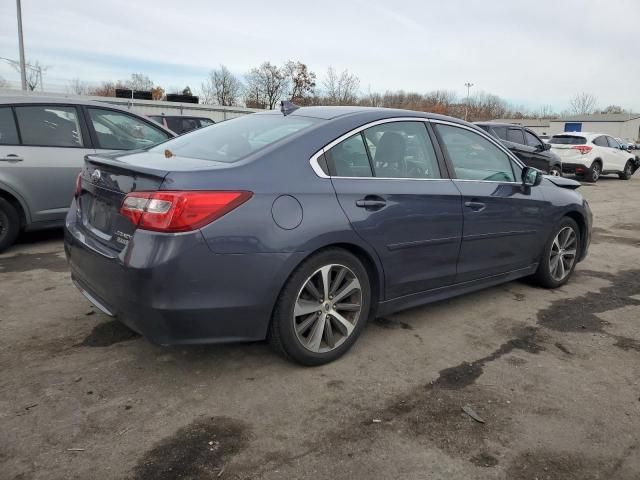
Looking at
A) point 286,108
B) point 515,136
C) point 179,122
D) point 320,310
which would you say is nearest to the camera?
point 320,310

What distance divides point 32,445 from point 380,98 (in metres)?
62.5

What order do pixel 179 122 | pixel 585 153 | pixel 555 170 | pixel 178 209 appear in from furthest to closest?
pixel 585 153 → pixel 555 170 → pixel 179 122 → pixel 178 209

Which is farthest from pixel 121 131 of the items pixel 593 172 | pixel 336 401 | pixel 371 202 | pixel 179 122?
pixel 593 172

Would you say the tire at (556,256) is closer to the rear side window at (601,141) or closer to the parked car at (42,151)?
the parked car at (42,151)

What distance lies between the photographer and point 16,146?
5551 millimetres

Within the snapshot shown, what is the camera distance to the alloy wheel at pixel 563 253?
4.99 m

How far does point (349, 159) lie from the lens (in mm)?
3324

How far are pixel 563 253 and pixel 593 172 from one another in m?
14.5

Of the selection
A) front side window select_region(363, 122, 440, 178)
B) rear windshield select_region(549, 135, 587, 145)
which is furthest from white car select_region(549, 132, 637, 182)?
front side window select_region(363, 122, 440, 178)

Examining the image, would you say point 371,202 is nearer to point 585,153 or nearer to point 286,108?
point 286,108

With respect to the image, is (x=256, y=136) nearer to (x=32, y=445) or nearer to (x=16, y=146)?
(x=32, y=445)

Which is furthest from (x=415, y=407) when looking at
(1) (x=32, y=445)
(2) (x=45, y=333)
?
(2) (x=45, y=333)

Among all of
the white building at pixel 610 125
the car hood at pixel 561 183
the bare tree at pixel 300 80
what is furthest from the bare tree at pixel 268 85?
the car hood at pixel 561 183

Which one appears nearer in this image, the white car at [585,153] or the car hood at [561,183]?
the car hood at [561,183]
